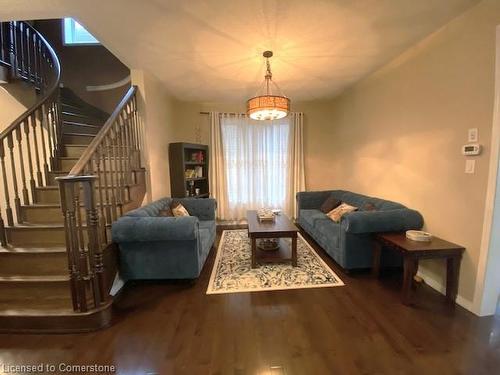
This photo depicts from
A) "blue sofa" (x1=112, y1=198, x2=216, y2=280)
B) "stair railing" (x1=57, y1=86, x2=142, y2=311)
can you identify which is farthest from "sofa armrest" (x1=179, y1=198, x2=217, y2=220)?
"blue sofa" (x1=112, y1=198, x2=216, y2=280)

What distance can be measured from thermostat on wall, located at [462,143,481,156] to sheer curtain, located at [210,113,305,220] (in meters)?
2.94

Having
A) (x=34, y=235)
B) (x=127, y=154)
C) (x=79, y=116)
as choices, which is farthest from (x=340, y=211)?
(x=79, y=116)

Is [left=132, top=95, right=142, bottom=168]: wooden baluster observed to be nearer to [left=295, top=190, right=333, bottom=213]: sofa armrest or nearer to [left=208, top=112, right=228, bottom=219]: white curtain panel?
[left=208, top=112, right=228, bottom=219]: white curtain panel

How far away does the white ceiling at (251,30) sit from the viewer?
188 centimetres

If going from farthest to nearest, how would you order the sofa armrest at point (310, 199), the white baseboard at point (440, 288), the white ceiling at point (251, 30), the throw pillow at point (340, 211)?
the sofa armrest at point (310, 199) → the throw pillow at point (340, 211) → the white baseboard at point (440, 288) → the white ceiling at point (251, 30)

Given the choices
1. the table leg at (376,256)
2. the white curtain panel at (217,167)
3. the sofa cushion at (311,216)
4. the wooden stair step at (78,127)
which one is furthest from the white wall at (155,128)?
the table leg at (376,256)

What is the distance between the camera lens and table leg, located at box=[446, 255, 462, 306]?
2074mm

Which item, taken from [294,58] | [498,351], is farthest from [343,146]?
[498,351]

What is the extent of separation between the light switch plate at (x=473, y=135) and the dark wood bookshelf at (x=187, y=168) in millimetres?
3749

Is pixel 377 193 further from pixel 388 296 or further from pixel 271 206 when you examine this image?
pixel 271 206

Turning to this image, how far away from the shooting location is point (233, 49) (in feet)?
8.41

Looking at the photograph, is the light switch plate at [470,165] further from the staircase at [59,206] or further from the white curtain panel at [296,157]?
the staircase at [59,206]

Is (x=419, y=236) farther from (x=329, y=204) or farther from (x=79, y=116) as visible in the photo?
(x=79, y=116)

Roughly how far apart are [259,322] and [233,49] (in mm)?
2763
